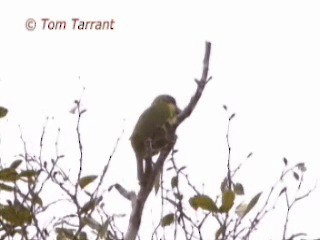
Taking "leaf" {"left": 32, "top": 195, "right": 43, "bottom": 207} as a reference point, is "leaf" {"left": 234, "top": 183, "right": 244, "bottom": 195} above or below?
above

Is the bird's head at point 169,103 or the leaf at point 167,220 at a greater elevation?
the bird's head at point 169,103

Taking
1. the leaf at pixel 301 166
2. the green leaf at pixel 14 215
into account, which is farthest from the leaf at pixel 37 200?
the leaf at pixel 301 166

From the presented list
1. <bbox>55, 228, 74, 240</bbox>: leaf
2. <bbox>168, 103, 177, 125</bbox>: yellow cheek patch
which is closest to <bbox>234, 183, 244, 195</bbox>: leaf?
<bbox>168, 103, 177, 125</bbox>: yellow cheek patch

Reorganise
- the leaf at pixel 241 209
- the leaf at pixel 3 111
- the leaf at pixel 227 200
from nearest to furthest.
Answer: the leaf at pixel 227 200, the leaf at pixel 3 111, the leaf at pixel 241 209

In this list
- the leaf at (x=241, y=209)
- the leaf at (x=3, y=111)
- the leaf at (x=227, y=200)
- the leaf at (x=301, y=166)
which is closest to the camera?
the leaf at (x=227, y=200)

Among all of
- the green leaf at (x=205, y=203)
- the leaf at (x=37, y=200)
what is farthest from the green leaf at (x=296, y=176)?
the leaf at (x=37, y=200)

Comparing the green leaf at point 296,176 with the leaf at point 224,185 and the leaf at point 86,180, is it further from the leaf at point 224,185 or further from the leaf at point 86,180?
the leaf at point 86,180

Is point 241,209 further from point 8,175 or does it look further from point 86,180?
point 8,175

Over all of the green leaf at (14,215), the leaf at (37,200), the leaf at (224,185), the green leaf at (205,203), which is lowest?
the green leaf at (14,215)

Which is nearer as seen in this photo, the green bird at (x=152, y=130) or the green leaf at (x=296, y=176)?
the green bird at (x=152, y=130)

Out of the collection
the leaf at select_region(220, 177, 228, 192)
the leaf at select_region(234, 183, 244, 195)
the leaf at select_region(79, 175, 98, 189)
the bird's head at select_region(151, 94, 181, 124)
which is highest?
the bird's head at select_region(151, 94, 181, 124)

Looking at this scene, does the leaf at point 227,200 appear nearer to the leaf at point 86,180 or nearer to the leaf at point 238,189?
the leaf at point 238,189

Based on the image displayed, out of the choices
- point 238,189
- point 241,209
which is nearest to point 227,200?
point 241,209

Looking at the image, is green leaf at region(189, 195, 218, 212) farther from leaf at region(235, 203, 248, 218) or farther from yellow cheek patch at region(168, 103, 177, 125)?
yellow cheek patch at region(168, 103, 177, 125)
